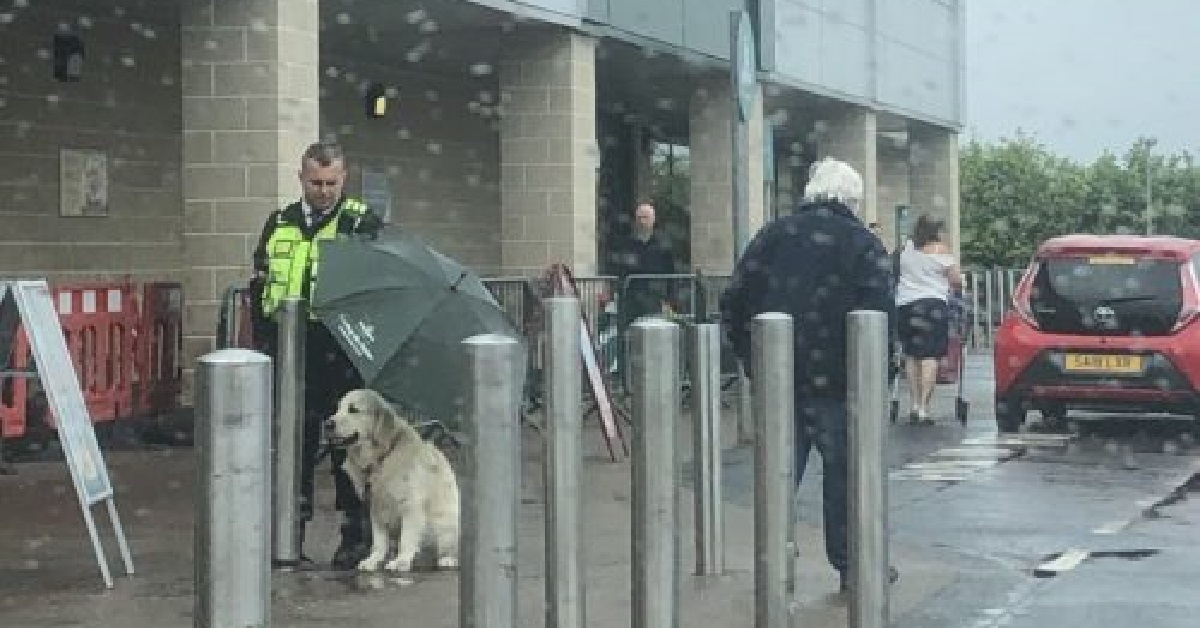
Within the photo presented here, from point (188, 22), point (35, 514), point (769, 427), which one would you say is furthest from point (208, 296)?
point (769, 427)

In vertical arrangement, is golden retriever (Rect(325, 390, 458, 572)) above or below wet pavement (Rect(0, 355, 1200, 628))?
above

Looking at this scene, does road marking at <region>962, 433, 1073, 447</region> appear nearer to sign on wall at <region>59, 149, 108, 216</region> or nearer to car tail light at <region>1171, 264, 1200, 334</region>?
car tail light at <region>1171, 264, 1200, 334</region>

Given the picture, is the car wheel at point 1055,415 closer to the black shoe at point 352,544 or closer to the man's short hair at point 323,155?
the black shoe at point 352,544

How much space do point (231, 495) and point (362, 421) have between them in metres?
4.36

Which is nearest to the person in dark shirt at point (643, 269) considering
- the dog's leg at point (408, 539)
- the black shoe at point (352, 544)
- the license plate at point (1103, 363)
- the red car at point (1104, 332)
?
the red car at point (1104, 332)

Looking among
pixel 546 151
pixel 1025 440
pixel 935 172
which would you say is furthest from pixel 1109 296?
pixel 935 172

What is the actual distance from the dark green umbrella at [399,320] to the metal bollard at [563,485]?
2.41m

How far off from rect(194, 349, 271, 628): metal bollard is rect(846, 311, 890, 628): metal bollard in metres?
3.41

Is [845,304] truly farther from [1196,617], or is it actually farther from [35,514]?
[35,514]

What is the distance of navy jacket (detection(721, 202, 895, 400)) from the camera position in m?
8.15

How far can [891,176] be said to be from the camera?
34.2 metres

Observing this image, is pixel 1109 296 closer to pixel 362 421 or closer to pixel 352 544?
pixel 352 544

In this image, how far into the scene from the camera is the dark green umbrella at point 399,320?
26.1ft

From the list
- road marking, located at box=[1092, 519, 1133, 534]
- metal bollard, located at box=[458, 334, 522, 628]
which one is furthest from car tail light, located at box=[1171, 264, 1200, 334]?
metal bollard, located at box=[458, 334, 522, 628]
